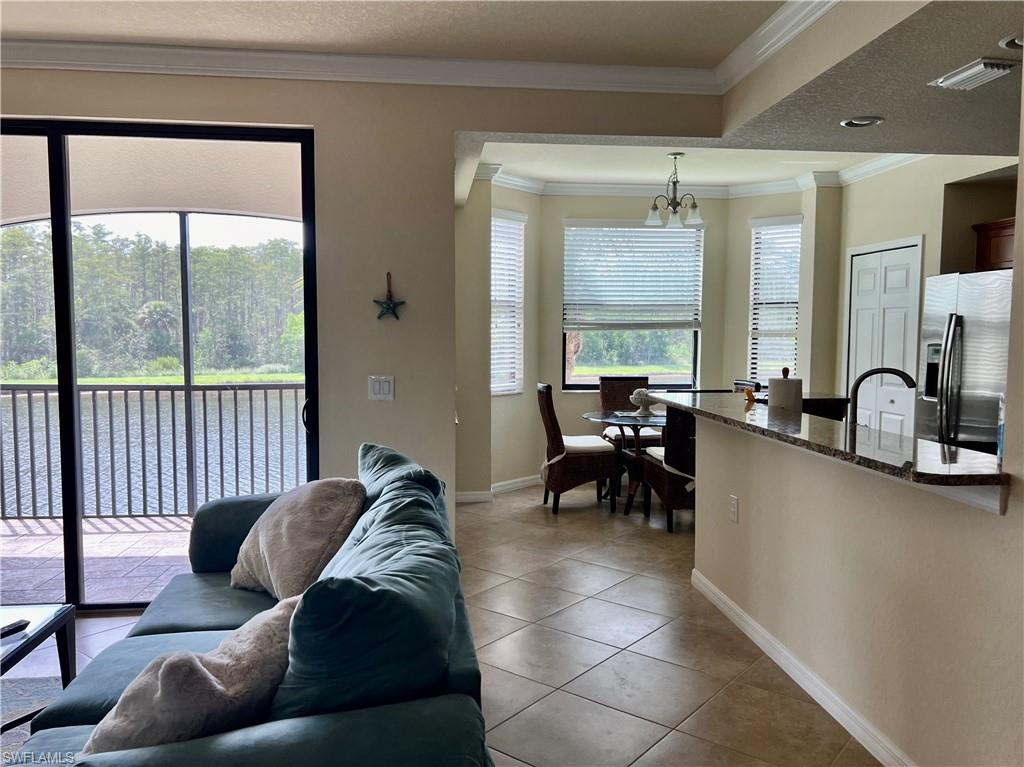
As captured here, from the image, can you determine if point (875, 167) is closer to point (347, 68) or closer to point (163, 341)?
point (347, 68)

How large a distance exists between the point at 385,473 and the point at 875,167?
472cm

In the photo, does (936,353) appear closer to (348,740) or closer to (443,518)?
(443,518)

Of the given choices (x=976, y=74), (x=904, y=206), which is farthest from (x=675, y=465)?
(x=976, y=74)

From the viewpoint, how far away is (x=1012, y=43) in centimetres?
238

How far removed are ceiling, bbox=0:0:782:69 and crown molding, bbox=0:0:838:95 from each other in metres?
0.06

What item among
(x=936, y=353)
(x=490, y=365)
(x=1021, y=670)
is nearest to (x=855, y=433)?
(x=1021, y=670)

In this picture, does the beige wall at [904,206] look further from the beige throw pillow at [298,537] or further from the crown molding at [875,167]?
the beige throw pillow at [298,537]

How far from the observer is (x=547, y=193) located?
652 centimetres

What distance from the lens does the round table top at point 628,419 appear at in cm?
529

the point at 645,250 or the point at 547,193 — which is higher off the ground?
the point at 547,193

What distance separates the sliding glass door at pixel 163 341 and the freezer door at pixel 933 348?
3673 mm

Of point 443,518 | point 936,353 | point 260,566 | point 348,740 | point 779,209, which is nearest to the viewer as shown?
point 348,740

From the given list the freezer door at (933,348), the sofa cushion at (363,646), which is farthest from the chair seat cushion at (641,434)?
the sofa cushion at (363,646)

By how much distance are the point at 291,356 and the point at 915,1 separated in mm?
2911
